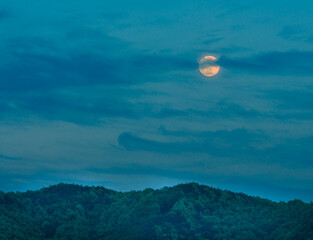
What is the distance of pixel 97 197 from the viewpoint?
10488 cm

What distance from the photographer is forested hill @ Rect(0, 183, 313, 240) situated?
79.6 metres

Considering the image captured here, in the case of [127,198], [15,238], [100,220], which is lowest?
[15,238]

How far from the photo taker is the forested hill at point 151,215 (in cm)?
7956

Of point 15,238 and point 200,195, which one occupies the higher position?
point 200,195

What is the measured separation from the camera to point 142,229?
81500mm

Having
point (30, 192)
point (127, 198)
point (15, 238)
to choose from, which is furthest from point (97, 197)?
point (15, 238)

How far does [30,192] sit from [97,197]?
17804 mm

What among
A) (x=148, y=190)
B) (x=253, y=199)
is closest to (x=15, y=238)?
(x=148, y=190)

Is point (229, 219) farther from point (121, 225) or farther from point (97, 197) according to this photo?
point (97, 197)

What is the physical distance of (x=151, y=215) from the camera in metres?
87.1

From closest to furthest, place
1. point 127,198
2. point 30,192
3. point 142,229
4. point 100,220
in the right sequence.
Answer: point 142,229 < point 100,220 < point 127,198 < point 30,192

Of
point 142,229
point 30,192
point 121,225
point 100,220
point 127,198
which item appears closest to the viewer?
point 142,229

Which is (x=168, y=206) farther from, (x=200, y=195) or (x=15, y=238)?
(x=15, y=238)

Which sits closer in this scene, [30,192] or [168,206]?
[168,206]
